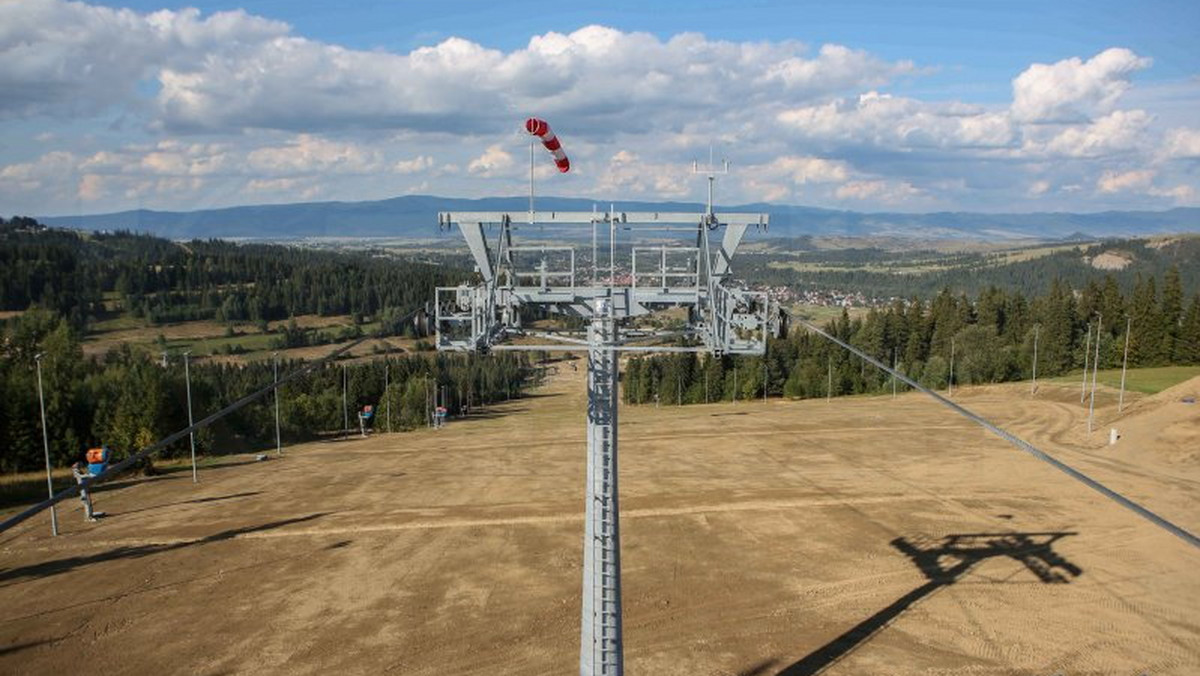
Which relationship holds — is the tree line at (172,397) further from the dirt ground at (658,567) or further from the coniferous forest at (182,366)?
the dirt ground at (658,567)

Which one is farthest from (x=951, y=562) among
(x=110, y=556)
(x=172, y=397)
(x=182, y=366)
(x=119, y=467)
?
(x=182, y=366)

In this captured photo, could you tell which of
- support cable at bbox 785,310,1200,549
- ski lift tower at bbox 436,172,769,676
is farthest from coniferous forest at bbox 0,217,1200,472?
support cable at bbox 785,310,1200,549

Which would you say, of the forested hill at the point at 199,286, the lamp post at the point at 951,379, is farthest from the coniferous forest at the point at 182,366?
the lamp post at the point at 951,379

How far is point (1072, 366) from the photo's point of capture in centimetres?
8750

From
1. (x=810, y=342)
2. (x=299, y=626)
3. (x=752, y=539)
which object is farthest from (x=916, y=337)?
(x=299, y=626)

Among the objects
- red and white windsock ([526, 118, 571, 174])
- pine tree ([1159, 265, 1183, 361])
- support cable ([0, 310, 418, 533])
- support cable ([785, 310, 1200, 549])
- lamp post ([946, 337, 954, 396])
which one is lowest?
lamp post ([946, 337, 954, 396])

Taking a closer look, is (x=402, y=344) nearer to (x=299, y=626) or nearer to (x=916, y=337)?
(x=916, y=337)

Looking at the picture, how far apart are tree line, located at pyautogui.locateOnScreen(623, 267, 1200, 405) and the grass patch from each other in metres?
3.69

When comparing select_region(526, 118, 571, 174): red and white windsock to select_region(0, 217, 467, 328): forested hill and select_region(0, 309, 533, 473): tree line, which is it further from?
select_region(0, 217, 467, 328): forested hill

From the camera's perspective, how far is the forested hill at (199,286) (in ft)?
439

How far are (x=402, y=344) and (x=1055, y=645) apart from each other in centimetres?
12574

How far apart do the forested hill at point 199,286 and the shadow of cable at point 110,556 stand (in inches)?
4043

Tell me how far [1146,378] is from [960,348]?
1784cm

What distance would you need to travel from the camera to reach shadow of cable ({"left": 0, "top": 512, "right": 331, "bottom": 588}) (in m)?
28.1
